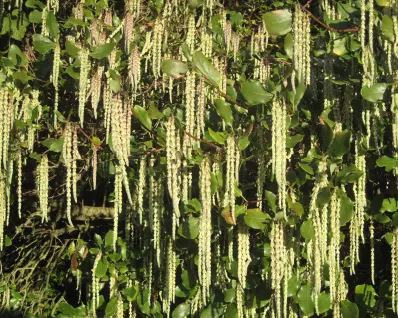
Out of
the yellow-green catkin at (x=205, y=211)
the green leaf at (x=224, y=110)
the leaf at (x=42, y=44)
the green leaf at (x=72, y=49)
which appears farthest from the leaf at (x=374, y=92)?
the leaf at (x=42, y=44)

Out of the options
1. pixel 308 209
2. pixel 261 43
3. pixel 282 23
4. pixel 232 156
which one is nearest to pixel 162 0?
pixel 261 43

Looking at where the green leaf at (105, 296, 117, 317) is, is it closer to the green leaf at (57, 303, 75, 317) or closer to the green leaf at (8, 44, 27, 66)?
the green leaf at (57, 303, 75, 317)

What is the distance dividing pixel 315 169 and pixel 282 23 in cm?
57

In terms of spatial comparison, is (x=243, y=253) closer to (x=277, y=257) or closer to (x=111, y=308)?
(x=277, y=257)

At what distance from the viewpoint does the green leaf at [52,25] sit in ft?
9.52

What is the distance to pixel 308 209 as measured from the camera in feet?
8.20

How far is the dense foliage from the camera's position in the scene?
93.7 inches

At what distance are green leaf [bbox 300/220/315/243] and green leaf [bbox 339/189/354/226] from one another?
15 cm

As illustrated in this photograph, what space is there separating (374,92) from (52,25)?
1.48 metres

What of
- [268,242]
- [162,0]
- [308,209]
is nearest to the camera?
[308,209]

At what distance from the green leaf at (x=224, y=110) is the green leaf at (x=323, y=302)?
813 millimetres

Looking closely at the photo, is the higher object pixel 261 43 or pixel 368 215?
pixel 261 43

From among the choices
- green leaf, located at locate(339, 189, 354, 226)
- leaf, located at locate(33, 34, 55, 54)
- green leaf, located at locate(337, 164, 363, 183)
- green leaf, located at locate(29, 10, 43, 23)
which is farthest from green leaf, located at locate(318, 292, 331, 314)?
green leaf, located at locate(29, 10, 43, 23)

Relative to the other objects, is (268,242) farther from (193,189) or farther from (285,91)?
(285,91)
